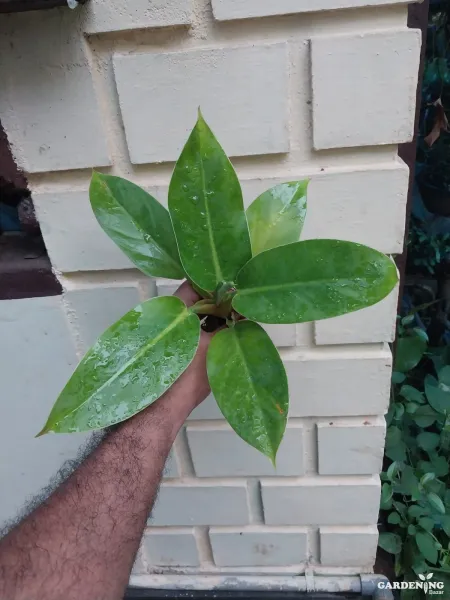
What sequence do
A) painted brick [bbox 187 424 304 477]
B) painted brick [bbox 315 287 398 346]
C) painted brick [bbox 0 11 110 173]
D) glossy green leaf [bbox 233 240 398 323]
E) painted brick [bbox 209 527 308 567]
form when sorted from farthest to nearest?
painted brick [bbox 209 527 308 567] < painted brick [bbox 187 424 304 477] < painted brick [bbox 315 287 398 346] < painted brick [bbox 0 11 110 173] < glossy green leaf [bbox 233 240 398 323]

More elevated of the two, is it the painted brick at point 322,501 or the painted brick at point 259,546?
the painted brick at point 322,501

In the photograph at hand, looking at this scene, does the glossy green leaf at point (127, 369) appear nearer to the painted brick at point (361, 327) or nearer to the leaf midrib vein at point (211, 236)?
the leaf midrib vein at point (211, 236)

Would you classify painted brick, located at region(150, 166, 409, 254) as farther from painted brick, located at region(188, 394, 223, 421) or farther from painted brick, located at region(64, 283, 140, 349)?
painted brick, located at region(188, 394, 223, 421)

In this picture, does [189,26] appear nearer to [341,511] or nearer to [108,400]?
[108,400]

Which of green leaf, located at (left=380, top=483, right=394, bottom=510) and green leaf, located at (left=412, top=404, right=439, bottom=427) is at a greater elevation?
green leaf, located at (left=412, top=404, right=439, bottom=427)

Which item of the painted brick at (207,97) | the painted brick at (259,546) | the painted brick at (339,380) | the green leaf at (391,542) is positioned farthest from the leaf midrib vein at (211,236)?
the green leaf at (391,542)

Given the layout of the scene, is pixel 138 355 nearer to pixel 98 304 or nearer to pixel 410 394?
pixel 98 304

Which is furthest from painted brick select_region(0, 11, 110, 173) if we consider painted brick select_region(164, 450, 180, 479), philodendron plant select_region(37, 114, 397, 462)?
painted brick select_region(164, 450, 180, 479)
